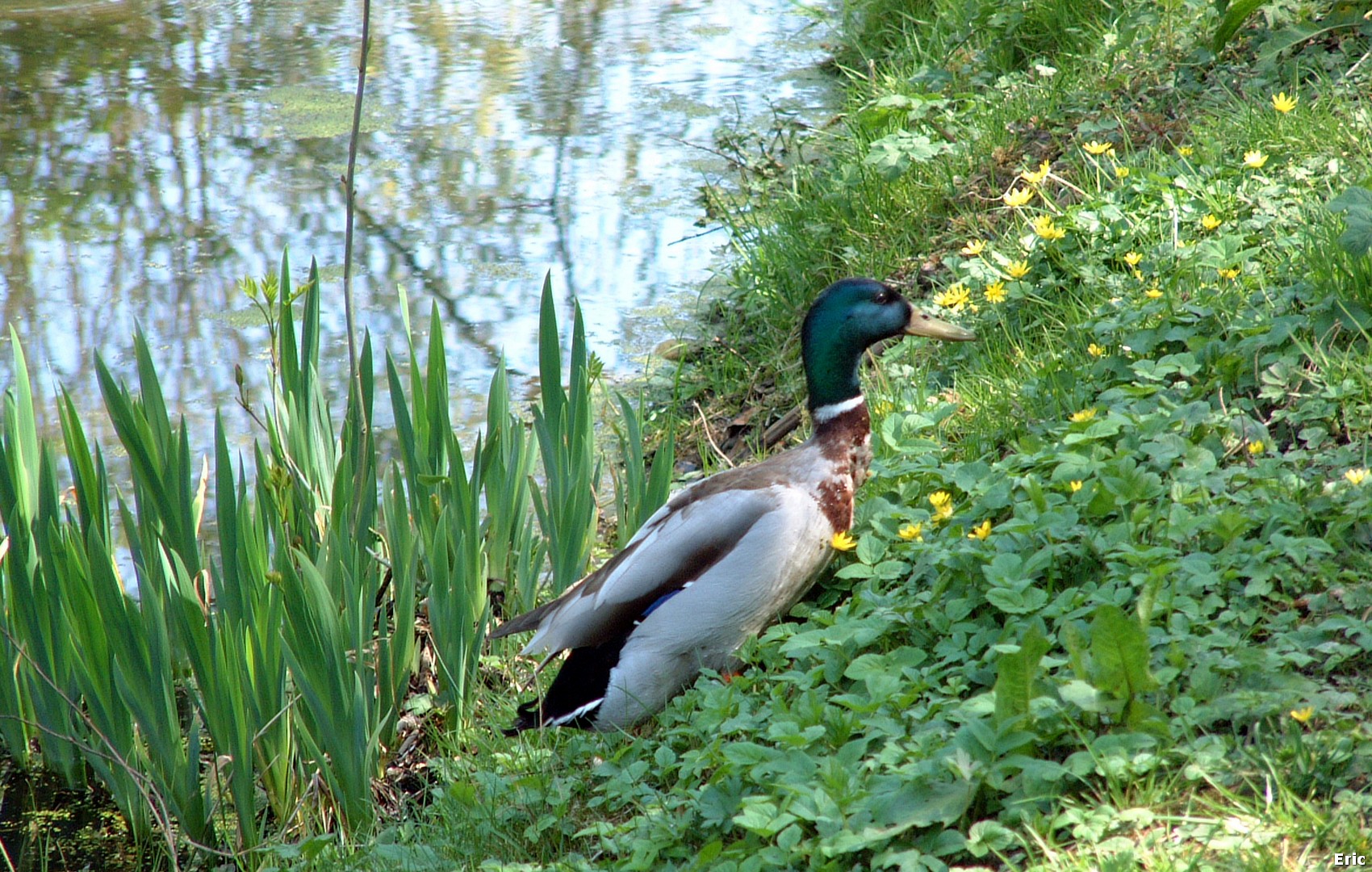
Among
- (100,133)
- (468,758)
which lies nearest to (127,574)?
(468,758)

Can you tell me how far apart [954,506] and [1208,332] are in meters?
0.80

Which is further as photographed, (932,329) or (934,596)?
(932,329)

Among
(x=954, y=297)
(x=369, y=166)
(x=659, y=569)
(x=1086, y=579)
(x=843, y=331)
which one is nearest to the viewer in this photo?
(x=1086, y=579)

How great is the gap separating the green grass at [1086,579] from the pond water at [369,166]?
1.37 metres

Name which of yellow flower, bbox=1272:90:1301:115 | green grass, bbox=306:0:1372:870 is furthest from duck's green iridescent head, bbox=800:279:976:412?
yellow flower, bbox=1272:90:1301:115

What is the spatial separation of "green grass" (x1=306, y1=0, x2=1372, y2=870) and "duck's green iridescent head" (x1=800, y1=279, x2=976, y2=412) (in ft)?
0.66

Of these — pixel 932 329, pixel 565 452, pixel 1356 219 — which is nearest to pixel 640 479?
pixel 565 452

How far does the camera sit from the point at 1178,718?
2049mm

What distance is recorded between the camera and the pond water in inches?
204

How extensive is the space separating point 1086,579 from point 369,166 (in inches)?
198

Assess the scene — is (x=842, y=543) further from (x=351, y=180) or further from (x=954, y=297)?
(x=351, y=180)

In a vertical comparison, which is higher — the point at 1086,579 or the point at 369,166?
the point at 1086,579

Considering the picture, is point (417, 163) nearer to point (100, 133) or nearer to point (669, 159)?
point (669, 159)

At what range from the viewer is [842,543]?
286 cm
